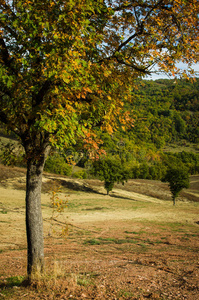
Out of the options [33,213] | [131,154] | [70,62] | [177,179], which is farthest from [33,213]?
[131,154]

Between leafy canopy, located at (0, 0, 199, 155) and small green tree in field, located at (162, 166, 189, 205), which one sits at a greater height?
leafy canopy, located at (0, 0, 199, 155)

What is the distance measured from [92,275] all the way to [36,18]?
671 centimetres

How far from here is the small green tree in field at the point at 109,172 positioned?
157 ft

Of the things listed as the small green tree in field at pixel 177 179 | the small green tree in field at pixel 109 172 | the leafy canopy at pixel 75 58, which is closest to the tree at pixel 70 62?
the leafy canopy at pixel 75 58

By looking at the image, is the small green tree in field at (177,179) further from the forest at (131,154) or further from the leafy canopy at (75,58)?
the leafy canopy at (75,58)

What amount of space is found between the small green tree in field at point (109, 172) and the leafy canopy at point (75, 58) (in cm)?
4198

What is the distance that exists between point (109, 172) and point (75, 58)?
147 ft

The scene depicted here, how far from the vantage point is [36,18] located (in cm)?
411

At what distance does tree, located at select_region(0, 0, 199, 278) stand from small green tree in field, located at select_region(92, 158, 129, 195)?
41850 mm

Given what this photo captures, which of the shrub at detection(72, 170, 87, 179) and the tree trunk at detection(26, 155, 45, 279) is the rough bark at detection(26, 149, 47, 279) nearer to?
the tree trunk at detection(26, 155, 45, 279)

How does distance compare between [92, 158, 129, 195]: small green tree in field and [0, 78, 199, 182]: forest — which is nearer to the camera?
[0, 78, 199, 182]: forest

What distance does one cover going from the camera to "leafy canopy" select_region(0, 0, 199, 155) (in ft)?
13.8

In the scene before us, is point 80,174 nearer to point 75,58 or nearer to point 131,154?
point 131,154

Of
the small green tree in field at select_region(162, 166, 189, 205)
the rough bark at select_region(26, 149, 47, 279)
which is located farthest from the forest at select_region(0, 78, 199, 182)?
the small green tree in field at select_region(162, 166, 189, 205)
